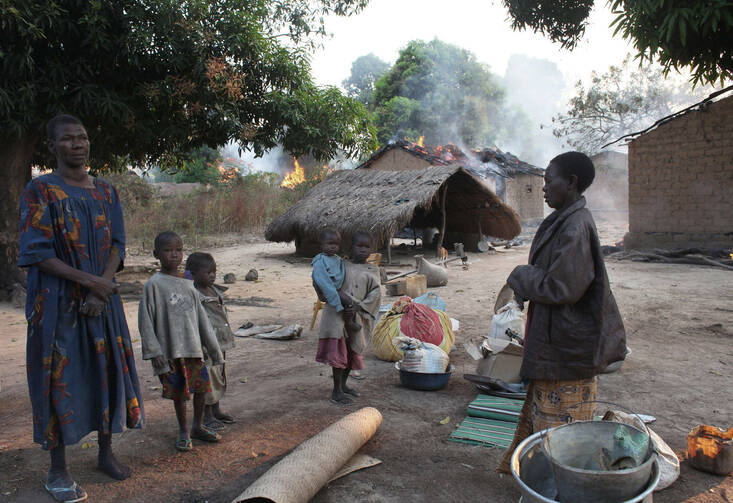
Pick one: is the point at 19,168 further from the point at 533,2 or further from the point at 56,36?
the point at 533,2

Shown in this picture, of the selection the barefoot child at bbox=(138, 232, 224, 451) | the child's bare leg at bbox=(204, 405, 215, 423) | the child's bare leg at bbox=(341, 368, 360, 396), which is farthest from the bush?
the barefoot child at bbox=(138, 232, 224, 451)

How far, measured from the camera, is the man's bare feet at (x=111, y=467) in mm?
2754

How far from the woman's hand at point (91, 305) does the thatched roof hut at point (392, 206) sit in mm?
9479

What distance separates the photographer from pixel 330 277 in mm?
3879

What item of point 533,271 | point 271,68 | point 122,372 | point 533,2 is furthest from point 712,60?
point 122,372

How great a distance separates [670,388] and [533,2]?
5857 millimetres

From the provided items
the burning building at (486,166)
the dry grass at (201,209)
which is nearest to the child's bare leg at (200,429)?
the dry grass at (201,209)

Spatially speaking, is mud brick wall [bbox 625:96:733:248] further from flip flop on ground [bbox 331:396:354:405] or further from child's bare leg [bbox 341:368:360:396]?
flip flop on ground [bbox 331:396:354:405]

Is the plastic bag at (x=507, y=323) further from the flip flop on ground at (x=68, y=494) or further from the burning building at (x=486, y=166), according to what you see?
the burning building at (x=486, y=166)

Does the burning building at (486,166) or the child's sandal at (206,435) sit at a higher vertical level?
the burning building at (486,166)

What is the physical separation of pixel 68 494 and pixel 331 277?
203cm

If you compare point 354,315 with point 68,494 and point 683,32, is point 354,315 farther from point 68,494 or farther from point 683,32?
point 683,32

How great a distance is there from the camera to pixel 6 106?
18.8ft

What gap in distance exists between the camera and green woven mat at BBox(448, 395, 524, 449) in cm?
325
